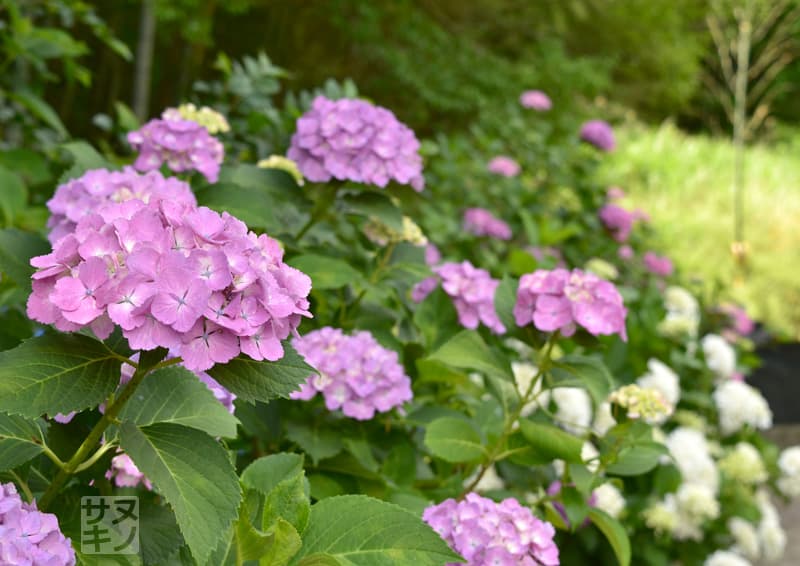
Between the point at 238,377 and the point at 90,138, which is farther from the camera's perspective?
the point at 90,138

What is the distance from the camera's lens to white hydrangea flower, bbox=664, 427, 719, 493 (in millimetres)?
2938

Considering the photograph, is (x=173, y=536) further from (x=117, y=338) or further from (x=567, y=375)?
(x=567, y=375)

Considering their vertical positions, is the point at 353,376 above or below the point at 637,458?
above

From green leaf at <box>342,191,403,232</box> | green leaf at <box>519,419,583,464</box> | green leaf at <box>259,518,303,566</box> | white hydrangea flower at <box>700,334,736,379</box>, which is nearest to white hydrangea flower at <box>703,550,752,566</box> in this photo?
white hydrangea flower at <box>700,334,736,379</box>

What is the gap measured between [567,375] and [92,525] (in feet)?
3.01

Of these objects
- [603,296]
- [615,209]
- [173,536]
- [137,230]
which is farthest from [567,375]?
[615,209]

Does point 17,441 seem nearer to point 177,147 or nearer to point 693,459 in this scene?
point 177,147

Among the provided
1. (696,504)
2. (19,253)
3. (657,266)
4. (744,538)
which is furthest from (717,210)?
(19,253)

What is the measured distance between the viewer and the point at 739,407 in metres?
3.23

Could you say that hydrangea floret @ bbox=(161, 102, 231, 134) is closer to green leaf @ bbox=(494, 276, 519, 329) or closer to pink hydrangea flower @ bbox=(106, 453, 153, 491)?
green leaf @ bbox=(494, 276, 519, 329)

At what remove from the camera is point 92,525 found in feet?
2.80

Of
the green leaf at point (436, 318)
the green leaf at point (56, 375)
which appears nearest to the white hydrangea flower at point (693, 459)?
the green leaf at point (436, 318)

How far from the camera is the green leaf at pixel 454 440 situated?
4.62ft

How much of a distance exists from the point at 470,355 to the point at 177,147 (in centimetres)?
64
